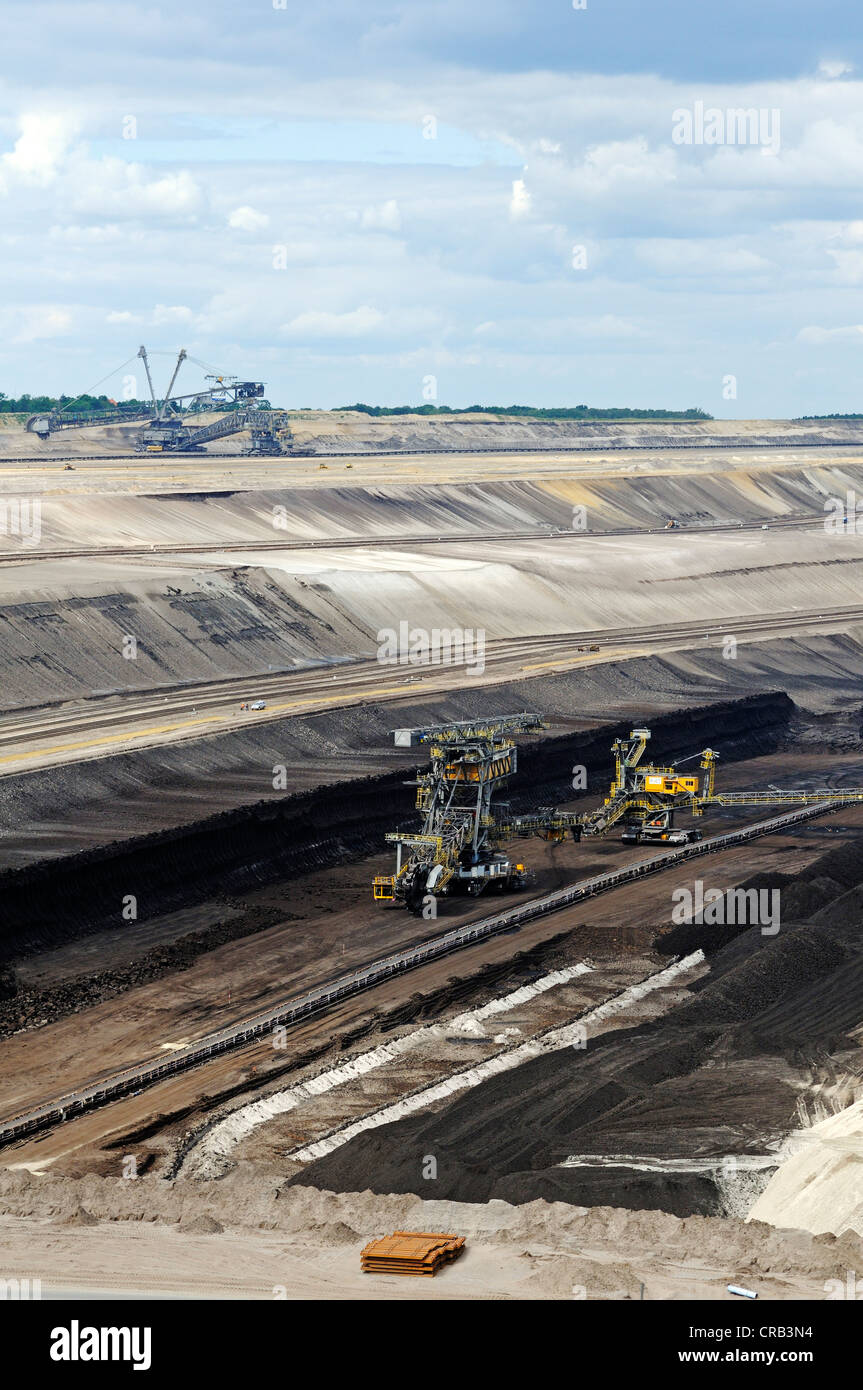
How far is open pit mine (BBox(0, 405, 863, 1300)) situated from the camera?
3294 cm

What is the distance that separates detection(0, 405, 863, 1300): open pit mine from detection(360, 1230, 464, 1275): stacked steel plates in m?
0.08

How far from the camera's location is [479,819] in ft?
205

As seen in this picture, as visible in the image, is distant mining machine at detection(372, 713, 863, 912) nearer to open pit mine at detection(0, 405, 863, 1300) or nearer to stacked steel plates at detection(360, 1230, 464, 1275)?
open pit mine at detection(0, 405, 863, 1300)

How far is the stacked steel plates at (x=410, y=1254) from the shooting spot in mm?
28734

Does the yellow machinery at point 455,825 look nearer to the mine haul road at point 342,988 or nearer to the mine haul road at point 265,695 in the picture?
the mine haul road at point 342,988

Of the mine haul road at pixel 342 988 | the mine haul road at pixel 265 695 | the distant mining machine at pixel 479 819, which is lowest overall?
the mine haul road at pixel 342 988

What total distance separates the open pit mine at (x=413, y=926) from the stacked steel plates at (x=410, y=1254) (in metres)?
0.08

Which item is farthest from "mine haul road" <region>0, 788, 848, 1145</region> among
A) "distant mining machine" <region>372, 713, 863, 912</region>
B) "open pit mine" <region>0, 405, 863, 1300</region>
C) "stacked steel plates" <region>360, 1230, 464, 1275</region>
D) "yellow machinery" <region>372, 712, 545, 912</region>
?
"stacked steel plates" <region>360, 1230, 464, 1275</region>

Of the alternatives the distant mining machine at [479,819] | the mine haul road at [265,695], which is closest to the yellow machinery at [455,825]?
the distant mining machine at [479,819]

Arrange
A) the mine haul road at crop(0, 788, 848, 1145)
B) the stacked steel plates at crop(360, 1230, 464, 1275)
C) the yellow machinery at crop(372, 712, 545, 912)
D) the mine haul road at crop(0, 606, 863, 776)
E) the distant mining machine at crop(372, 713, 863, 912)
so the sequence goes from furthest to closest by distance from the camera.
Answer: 1. the mine haul road at crop(0, 606, 863, 776)
2. the distant mining machine at crop(372, 713, 863, 912)
3. the yellow machinery at crop(372, 712, 545, 912)
4. the mine haul road at crop(0, 788, 848, 1145)
5. the stacked steel plates at crop(360, 1230, 464, 1275)

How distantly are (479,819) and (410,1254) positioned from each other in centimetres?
3385

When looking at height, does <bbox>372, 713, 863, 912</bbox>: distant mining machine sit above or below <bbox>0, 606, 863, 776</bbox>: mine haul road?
below
